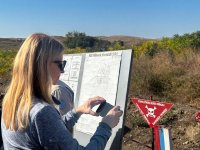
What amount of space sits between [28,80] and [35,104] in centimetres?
16

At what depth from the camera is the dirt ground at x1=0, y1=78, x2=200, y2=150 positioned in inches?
299

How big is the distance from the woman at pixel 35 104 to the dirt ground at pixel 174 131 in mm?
4794

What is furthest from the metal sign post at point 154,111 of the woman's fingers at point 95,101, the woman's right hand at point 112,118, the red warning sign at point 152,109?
the woman's right hand at point 112,118

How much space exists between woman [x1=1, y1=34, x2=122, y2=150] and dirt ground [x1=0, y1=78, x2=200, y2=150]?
4.79 metres

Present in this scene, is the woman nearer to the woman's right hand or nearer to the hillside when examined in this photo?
the woman's right hand

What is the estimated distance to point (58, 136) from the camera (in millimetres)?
2408

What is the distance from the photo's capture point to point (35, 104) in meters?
2.42

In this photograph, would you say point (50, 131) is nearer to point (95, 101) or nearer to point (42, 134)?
point (42, 134)

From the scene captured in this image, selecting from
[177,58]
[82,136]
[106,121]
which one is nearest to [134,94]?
[177,58]

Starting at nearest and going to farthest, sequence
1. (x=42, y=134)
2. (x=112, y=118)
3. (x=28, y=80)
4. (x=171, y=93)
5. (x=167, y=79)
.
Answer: (x=42, y=134), (x=28, y=80), (x=112, y=118), (x=171, y=93), (x=167, y=79)

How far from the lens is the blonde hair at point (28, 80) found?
2447 mm

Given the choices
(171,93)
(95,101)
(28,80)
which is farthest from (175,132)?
(28,80)

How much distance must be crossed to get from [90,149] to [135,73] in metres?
10.8

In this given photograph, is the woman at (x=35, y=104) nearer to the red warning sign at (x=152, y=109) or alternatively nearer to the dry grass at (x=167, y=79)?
the red warning sign at (x=152, y=109)
